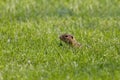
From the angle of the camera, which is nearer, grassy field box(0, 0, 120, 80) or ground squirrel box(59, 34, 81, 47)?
grassy field box(0, 0, 120, 80)

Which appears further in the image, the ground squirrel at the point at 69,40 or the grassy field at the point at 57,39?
the ground squirrel at the point at 69,40

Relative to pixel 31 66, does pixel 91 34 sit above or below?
below

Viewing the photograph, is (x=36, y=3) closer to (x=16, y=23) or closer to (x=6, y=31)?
(x=16, y=23)

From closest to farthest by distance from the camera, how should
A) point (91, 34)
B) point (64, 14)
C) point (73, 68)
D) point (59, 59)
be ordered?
point (73, 68), point (59, 59), point (91, 34), point (64, 14)

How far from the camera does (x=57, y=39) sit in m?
8.90

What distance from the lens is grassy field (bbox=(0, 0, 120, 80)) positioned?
6910mm

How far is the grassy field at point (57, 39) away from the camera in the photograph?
691 centimetres

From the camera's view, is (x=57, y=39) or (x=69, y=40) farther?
(x=57, y=39)

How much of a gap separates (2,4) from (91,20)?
245 centimetres

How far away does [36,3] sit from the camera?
12359 mm

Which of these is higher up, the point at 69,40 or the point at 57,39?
the point at 69,40

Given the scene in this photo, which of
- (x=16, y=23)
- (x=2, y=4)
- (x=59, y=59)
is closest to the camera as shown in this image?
(x=59, y=59)

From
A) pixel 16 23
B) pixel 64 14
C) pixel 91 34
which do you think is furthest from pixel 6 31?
pixel 64 14

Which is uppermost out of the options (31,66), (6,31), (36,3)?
(31,66)
